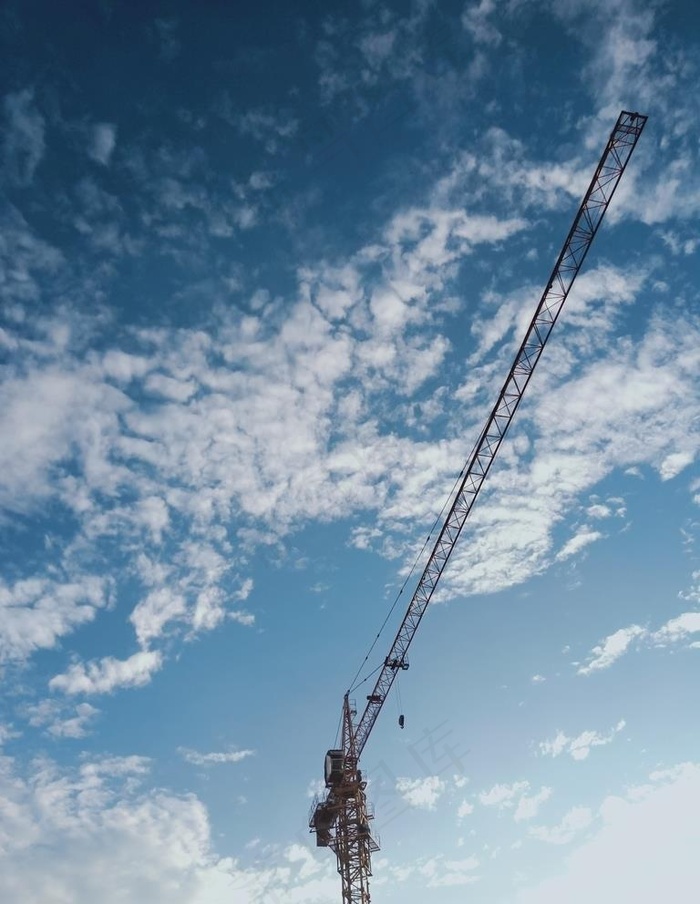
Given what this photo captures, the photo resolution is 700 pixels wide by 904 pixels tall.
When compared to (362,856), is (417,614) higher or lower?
higher

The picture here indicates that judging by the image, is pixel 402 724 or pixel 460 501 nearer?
pixel 460 501

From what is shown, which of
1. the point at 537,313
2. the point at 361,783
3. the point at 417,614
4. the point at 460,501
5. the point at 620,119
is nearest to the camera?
the point at 620,119

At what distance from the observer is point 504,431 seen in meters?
58.8

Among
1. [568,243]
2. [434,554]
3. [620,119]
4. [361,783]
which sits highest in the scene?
[620,119]

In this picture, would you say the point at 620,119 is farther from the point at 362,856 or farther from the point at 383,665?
the point at 362,856

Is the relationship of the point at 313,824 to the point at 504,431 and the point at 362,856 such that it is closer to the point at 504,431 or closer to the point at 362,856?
the point at 362,856

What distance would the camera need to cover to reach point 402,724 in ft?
222

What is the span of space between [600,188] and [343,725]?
2062 inches

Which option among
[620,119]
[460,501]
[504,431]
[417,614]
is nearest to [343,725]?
[417,614]

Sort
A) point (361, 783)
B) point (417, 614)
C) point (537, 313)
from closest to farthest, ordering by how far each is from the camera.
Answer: point (537, 313) < point (417, 614) < point (361, 783)

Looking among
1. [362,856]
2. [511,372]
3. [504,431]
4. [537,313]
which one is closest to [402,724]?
[362,856]

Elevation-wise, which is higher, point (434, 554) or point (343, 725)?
point (434, 554)

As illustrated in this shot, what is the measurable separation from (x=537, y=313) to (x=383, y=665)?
34509 mm

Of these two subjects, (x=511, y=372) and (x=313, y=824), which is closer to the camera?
(x=511, y=372)
